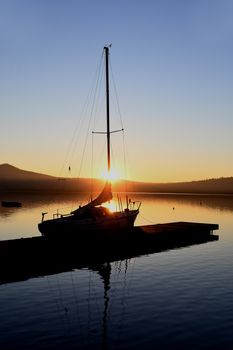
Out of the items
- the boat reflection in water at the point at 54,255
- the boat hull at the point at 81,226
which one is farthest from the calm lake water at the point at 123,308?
the boat hull at the point at 81,226

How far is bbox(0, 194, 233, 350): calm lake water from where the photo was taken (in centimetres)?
1880

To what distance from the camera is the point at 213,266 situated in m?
37.1

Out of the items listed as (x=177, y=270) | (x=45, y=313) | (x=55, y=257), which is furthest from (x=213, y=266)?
(x=45, y=313)

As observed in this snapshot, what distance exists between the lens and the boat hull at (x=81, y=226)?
139 ft

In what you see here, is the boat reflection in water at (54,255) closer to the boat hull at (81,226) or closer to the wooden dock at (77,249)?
the wooden dock at (77,249)

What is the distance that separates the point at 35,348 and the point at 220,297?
12.9 meters

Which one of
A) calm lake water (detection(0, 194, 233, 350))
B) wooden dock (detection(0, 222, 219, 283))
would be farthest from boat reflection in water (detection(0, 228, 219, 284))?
calm lake water (detection(0, 194, 233, 350))

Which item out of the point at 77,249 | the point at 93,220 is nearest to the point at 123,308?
the point at 77,249

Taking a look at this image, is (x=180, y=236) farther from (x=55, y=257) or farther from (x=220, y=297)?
(x=220, y=297)

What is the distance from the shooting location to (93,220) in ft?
147

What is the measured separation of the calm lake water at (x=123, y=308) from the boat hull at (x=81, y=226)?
22.1ft

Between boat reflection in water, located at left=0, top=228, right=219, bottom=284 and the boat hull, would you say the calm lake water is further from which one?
the boat hull

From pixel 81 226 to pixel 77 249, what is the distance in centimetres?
271

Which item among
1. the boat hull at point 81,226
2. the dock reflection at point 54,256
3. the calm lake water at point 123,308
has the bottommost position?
the calm lake water at point 123,308
